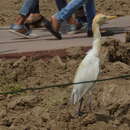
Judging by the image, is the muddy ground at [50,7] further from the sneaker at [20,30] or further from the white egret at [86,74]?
the white egret at [86,74]

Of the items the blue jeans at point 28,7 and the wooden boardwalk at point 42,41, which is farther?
the blue jeans at point 28,7

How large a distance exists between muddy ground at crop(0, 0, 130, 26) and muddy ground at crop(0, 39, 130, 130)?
17.7 feet

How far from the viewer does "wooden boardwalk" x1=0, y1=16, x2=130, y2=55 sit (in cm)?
977

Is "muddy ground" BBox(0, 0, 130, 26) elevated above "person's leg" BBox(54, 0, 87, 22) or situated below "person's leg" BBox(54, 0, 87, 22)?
below

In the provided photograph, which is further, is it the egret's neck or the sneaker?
the sneaker

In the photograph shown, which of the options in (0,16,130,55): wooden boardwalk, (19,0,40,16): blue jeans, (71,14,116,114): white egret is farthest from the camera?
(19,0,40,16): blue jeans

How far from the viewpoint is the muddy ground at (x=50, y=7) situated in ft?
47.2

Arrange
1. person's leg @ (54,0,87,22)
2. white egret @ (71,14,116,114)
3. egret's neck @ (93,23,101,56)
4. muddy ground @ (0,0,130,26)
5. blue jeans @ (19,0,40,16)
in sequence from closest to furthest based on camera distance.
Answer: white egret @ (71,14,116,114), egret's neck @ (93,23,101,56), person's leg @ (54,0,87,22), blue jeans @ (19,0,40,16), muddy ground @ (0,0,130,26)

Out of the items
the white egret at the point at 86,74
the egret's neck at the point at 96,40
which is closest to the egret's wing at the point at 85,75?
the white egret at the point at 86,74

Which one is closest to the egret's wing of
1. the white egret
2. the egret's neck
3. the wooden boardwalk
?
the white egret

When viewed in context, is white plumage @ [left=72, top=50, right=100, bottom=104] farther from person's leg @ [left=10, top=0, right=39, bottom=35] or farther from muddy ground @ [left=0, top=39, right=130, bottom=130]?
person's leg @ [left=10, top=0, right=39, bottom=35]

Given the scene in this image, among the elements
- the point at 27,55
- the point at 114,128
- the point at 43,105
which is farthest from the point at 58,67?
the point at 114,128

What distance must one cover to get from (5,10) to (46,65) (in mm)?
6203

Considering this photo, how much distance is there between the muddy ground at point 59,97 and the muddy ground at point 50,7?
5380 millimetres
